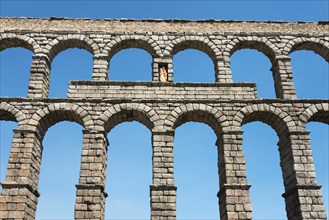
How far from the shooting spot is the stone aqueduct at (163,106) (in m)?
13.4

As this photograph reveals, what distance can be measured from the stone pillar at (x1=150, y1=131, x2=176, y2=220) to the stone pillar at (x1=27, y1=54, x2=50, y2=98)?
4.97 metres

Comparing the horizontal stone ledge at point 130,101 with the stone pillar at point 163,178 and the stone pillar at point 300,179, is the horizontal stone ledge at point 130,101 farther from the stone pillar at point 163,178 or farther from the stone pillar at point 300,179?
the stone pillar at point 163,178

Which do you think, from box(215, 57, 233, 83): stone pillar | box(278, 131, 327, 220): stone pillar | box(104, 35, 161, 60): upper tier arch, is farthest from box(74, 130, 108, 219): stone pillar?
box(278, 131, 327, 220): stone pillar

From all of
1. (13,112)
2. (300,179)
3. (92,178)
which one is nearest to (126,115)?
(92,178)

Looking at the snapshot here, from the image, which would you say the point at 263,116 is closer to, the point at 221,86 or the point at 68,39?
the point at 221,86

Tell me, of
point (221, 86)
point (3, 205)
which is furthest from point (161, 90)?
point (3, 205)

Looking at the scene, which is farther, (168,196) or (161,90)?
(161,90)

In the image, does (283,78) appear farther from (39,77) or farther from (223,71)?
(39,77)

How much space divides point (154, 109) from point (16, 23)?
7.63 meters

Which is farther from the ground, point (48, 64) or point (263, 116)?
point (48, 64)

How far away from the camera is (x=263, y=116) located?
50.8 feet

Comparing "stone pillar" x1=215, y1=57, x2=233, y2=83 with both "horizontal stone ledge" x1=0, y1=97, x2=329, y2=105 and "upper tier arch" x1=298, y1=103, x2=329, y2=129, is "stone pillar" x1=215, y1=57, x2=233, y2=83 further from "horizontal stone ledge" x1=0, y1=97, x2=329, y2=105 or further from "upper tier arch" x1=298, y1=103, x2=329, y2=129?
"upper tier arch" x1=298, y1=103, x2=329, y2=129

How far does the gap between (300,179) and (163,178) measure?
4.82m

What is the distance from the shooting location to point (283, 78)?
1617cm
